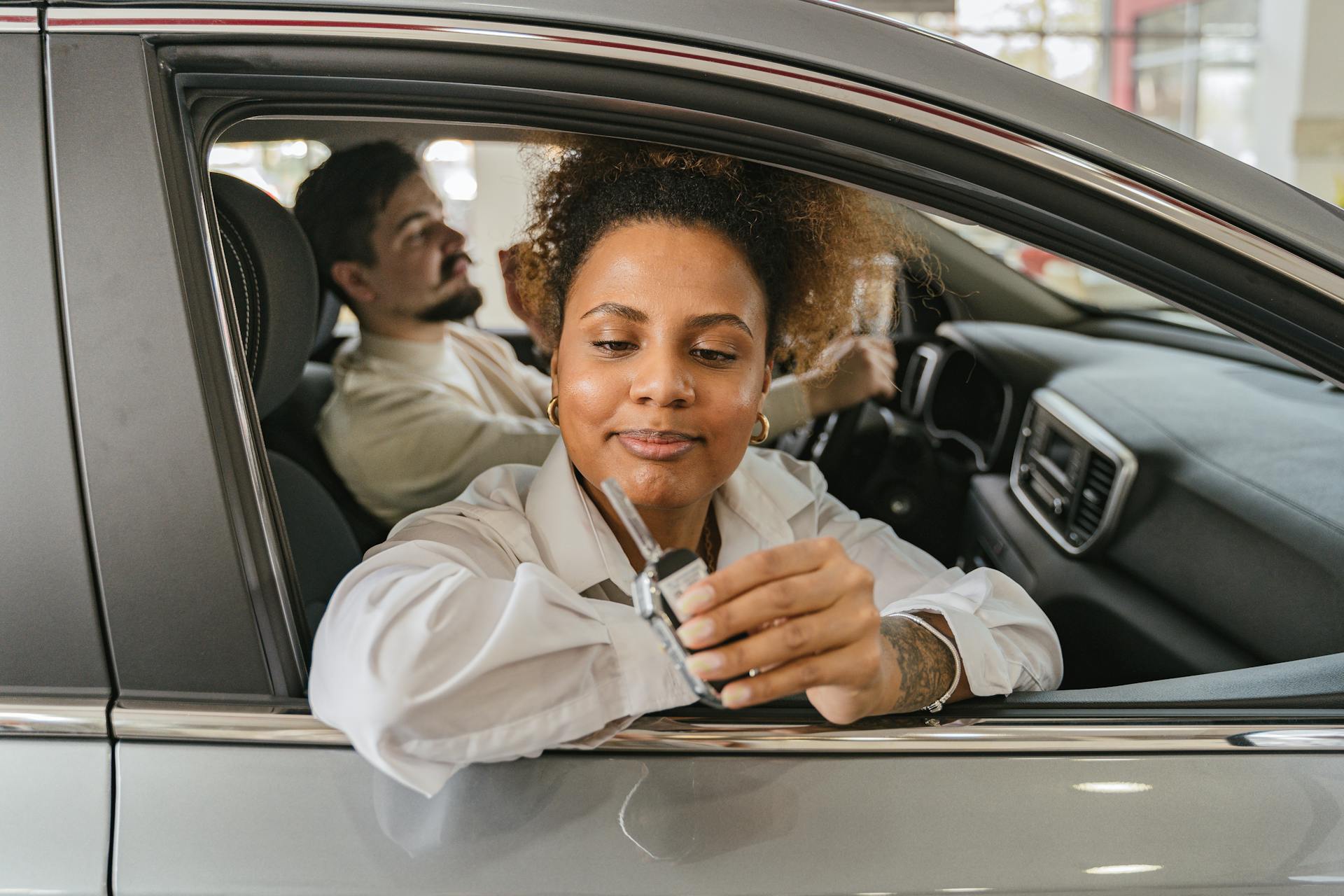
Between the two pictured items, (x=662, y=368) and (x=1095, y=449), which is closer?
(x=662, y=368)

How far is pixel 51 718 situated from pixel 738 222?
92 cm

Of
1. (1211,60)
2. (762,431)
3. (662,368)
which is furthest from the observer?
(1211,60)

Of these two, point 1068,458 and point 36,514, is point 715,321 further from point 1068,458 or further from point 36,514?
point 1068,458

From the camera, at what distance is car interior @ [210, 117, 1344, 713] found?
1343mm

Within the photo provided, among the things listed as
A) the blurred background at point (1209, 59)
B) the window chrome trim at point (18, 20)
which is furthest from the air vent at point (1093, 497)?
the blurred background at point (1209, 59)

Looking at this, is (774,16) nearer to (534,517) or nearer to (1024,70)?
(1024,70)

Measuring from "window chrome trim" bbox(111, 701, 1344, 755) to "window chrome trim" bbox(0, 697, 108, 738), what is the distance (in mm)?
19

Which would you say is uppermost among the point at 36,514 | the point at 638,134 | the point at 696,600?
the point at 638,134

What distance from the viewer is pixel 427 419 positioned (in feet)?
7.74

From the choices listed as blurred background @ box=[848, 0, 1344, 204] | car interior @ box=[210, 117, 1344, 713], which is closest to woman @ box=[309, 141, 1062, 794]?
car interior @ box=[210, 117, 1344, 713]

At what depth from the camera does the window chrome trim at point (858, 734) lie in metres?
0.98

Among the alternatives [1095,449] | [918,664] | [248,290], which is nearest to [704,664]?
[918,664]

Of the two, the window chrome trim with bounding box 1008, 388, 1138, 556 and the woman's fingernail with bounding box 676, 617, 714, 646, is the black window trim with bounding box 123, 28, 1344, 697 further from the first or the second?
the window chrome trim with bounding box 1008, 388, 1138, 556

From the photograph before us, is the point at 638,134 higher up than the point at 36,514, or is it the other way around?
the point at 638,134
